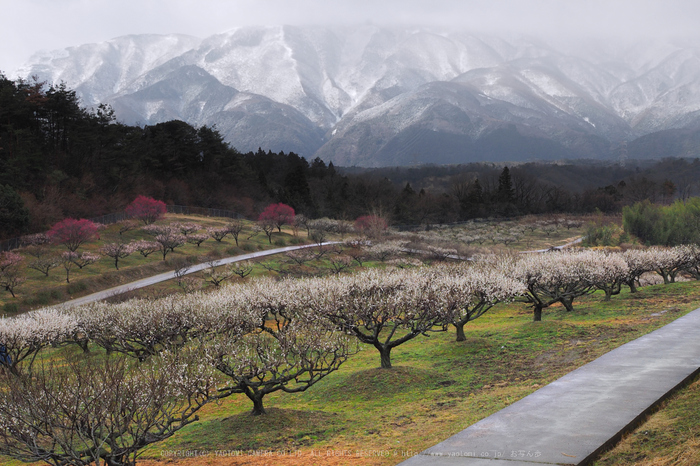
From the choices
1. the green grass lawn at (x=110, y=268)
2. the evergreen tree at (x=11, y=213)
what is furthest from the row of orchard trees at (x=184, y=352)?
the evergreen tree at (x=11, y=213)

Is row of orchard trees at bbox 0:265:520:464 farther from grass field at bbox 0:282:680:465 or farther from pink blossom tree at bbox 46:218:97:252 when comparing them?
pink blossom tree at bbox 46:218:97:252

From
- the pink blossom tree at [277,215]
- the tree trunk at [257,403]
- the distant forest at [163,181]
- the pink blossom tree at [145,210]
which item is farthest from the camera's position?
the pink blossom tree at [277,215]

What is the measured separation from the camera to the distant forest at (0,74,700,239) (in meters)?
64.0

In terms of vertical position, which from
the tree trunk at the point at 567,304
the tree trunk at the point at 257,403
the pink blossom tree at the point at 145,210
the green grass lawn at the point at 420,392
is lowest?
the tree trunk at the point at 567,304

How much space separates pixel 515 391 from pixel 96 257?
4662 cm

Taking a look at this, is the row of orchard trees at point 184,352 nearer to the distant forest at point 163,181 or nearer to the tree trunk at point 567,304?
the tree trunk at point 567,304

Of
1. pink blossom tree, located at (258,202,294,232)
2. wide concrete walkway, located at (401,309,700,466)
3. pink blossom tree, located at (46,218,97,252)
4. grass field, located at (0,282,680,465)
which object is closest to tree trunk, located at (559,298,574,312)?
grass field, located at (0,282,680,465)

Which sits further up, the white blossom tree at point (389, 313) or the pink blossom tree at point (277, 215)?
the pink blossom tree at point (277, 215)

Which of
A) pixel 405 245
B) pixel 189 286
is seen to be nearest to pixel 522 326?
pixel 189 286

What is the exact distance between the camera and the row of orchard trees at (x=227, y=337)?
11.3 m

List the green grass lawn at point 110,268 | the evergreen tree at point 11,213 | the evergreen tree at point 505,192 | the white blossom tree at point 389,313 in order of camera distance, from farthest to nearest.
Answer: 1. the evergreen tree at point 505,192
2. the evergreen tree at point 11,213
3. the green grass lawn at point 110,268
4. the white blossom tree at point 389,313

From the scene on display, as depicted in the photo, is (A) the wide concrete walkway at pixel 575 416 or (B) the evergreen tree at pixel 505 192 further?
(B) the evergreen tree at pixel 505 192

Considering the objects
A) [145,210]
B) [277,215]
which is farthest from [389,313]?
[277,215]

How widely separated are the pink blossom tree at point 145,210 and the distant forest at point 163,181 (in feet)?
14.2
